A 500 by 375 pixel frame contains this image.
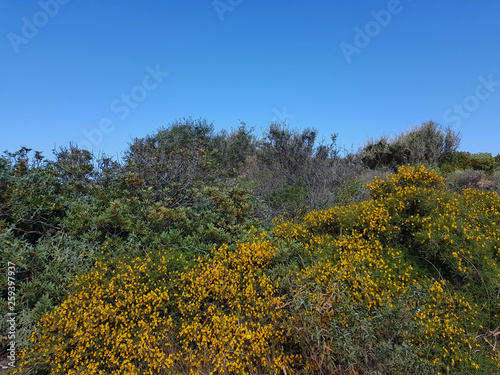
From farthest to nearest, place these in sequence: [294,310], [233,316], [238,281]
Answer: [238,281]
[233,316]
[294,310]

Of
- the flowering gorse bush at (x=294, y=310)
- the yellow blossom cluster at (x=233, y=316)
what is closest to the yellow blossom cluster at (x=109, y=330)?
the flowering gorse bush at (x=294, y=310)

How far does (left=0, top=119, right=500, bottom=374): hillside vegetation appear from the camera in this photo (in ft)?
8.86

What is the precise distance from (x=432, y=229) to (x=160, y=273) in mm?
3605

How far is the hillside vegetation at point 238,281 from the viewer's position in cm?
270

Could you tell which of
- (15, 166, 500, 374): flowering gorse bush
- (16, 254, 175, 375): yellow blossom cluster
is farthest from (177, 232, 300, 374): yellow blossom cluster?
(16, 254, 175, 375): yellow blossom cluster

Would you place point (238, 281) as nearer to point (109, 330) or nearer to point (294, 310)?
point (294, 310)

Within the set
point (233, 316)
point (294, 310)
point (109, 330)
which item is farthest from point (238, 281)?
point (109, 330)

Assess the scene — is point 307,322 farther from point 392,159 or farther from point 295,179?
point 392,159

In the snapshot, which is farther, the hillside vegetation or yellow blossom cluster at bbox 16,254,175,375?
yellow blossom cluster at bbox 16,254,175,375

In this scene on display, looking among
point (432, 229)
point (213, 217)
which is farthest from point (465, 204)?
point (213, 217)

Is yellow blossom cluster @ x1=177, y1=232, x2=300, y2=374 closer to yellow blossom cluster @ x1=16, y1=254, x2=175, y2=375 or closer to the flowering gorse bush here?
the flowering gorse bush

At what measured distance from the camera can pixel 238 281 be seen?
335 centimetres

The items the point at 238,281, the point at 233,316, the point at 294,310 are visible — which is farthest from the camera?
the point at 238,281

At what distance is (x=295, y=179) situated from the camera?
9422 mm
